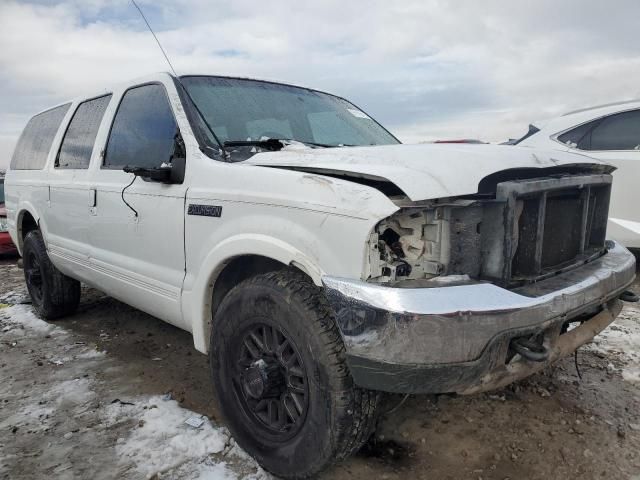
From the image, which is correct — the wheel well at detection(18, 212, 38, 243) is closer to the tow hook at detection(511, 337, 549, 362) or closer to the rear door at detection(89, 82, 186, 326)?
the rear door at detection(89, 82, 186, 326)

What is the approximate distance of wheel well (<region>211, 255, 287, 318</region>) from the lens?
2383 millimetres

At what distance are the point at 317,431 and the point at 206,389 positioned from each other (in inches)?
56.6

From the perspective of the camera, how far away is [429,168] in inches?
75.7

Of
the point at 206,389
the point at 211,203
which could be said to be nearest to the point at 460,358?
the point at 211,203

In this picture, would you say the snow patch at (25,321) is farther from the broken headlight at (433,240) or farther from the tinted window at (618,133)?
the tinted window at (618,133)

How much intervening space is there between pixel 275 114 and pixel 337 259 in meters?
1.63

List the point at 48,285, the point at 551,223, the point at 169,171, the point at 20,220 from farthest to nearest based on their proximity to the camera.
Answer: the point at 20,220 → the point at 48,285 → the point at 169,171 → the point at 551,223

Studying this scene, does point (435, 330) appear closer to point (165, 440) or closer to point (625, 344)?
point (165, 440)

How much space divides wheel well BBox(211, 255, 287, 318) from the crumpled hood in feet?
1.55

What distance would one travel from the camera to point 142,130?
3172 millimetres

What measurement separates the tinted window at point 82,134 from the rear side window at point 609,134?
460cm

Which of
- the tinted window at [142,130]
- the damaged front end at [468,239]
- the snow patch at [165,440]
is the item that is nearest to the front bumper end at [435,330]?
the damaged front end at [468,239]

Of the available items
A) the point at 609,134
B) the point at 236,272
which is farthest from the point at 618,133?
Answer: the point at 236,272

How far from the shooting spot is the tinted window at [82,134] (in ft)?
12.3
